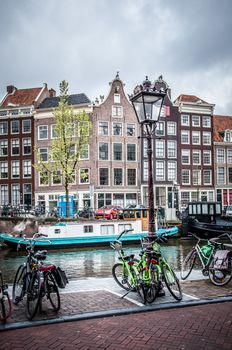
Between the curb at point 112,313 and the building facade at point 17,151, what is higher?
the building facade at point 17,151

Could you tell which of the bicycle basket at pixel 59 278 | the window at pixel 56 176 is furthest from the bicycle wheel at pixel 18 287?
the window at pixel 56 176

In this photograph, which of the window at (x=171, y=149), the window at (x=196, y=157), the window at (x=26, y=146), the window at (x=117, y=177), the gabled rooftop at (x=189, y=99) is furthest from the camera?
the gabled rooftop at (x=189, y=99)

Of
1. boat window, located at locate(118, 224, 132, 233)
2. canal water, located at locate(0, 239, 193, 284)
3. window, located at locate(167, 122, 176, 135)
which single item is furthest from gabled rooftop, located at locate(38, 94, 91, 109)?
canal water, located at locate(0, 239, 193, 284)

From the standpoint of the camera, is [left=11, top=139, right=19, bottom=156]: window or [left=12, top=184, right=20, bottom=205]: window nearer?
[left=12, top=184, right=20, bottom=205]: window

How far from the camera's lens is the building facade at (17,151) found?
4141cm

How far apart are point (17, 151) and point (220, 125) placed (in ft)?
86.8

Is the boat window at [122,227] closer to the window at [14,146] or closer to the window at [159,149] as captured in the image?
the window at [159,149]

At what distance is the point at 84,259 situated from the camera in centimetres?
2003

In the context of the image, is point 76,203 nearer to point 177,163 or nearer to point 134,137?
point 134,137

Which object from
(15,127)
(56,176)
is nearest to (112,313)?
(56,176)

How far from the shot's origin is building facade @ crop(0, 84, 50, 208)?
136ft

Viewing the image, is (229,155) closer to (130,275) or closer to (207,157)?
(207,157)

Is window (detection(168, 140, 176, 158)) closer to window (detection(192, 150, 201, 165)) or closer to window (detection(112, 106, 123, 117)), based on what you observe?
window (detection(192, 150, 201, 165))

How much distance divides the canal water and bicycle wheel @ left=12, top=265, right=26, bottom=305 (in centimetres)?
615
